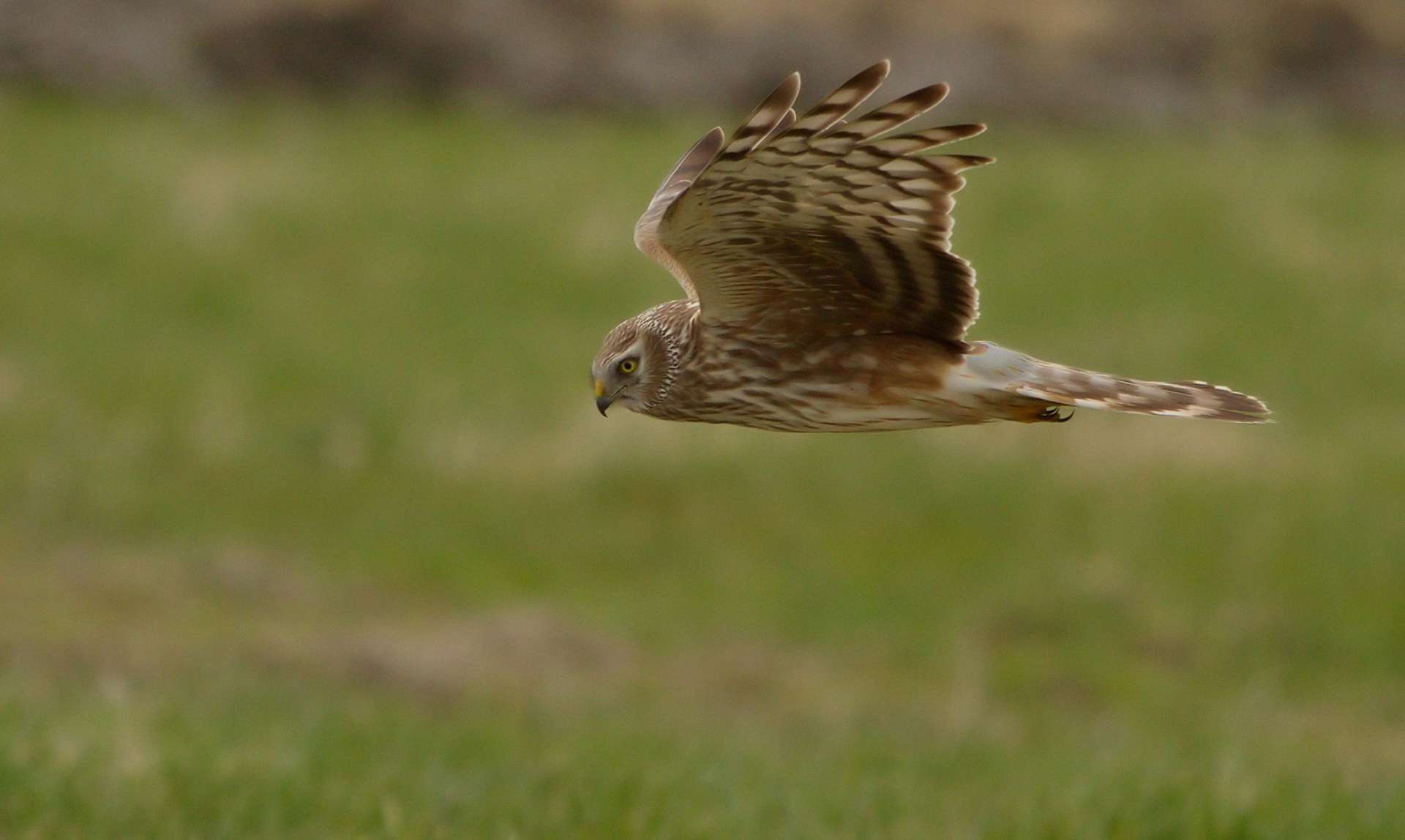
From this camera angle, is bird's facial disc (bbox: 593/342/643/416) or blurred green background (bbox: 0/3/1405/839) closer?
bird's facial disc (bbox: 593/342/643/416)

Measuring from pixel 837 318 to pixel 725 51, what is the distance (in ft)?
57.7

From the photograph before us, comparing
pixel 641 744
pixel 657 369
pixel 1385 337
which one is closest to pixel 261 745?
pixel 641 744

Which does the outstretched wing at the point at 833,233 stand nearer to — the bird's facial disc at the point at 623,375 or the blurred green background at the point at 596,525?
the bird's facial disc at the point at 623,375

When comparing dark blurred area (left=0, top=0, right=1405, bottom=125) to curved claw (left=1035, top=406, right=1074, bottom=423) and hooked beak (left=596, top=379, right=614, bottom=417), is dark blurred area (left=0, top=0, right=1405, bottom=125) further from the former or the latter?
curved claw (left=1035, top=406, right=1074, bottom=423)

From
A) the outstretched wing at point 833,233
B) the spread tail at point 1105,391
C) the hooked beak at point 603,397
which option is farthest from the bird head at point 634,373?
the spread tail at point 1105,391

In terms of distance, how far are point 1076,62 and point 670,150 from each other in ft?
18.2

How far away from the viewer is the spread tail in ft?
13.3

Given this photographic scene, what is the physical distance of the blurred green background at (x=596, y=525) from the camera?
21.3 ft

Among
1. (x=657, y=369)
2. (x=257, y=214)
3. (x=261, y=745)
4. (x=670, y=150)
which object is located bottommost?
(x=261, y=745)

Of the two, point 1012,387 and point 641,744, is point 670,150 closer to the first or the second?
point 641,744

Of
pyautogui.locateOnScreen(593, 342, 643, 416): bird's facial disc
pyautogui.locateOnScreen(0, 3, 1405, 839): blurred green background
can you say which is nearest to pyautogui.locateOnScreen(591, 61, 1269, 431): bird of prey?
pyautogui.locateOnScreen(593, 342, 643, 416): bird's facial disc

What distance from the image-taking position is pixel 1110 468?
1360cm

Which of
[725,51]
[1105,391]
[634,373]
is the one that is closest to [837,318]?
[634,373]

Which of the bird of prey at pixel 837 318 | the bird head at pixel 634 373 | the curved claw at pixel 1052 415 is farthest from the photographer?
the bird head at pixel 634 373
